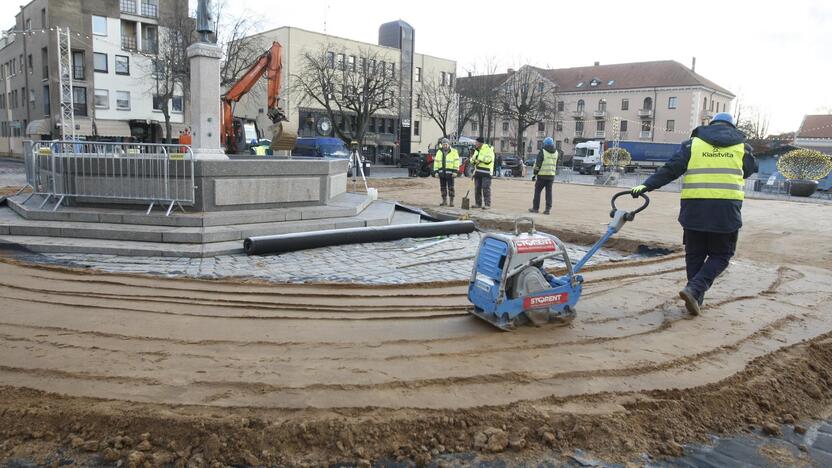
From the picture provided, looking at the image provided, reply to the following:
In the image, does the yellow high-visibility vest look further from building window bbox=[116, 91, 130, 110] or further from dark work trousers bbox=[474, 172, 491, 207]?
building window bbox=[116, 91, 130, 110]

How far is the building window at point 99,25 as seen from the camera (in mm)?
45406

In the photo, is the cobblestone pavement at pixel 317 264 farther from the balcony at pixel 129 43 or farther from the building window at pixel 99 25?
the balcony at pixel 129 43

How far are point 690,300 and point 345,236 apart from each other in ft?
17.4

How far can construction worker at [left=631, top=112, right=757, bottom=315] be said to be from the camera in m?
5.69

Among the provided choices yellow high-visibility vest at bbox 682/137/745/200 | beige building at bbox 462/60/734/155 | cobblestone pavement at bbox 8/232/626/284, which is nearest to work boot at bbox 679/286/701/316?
yellow high-visibility vest at bbox 682/137/745/200

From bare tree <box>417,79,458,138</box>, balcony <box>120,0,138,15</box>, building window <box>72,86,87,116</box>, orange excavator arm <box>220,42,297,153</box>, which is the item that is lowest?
orange excavator arm <box>220,42,297,153</box>

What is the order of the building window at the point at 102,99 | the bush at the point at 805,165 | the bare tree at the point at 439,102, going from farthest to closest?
the bare tree at the point at 439,102
the building window at the point at 102,99
the bush at the point at 805,165

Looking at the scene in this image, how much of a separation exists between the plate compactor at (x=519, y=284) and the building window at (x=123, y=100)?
48.1m

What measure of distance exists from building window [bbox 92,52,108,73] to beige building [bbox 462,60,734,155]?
3906cm

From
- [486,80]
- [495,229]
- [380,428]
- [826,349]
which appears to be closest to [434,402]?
[380,428]

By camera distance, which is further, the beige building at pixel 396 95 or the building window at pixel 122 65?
the beige building at pixel 396 95

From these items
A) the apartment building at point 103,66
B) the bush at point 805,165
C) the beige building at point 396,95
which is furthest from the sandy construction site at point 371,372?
the apartment building at point 103,66

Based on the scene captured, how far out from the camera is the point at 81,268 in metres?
7.17

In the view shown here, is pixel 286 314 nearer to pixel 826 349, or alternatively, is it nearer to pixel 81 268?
pixel 81 268
